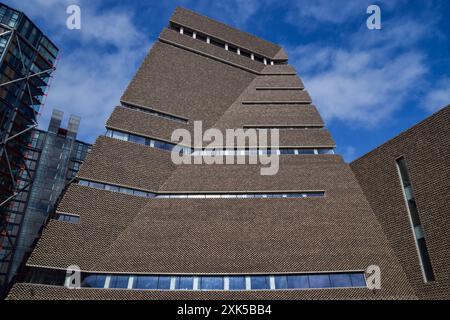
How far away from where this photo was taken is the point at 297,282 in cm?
1967

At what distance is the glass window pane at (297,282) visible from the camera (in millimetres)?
19531

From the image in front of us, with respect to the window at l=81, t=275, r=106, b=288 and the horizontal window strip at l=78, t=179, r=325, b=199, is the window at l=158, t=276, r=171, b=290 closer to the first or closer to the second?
the window at l=81, t=275, r=106, b=288

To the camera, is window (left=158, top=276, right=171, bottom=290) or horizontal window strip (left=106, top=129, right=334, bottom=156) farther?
horizontal window strip (left=106, top=129, right=334, bottom=156)

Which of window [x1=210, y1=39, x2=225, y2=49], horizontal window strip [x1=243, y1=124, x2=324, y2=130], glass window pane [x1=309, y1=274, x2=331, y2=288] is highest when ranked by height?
window [x1=210, y1=39, x2=225, y2=49]

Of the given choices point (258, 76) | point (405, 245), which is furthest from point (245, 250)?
point (258, 76)

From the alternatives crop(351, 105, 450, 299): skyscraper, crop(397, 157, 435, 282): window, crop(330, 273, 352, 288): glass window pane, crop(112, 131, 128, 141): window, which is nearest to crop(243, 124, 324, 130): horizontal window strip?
crop(351, 105, 450, 299): skyscraper

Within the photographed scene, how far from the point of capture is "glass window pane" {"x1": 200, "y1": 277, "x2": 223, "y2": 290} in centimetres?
1934

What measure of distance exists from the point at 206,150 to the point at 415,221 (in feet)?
57.8

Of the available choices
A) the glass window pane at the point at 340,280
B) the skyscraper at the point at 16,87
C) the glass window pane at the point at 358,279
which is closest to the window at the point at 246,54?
the skyscraper at the point at 16,87

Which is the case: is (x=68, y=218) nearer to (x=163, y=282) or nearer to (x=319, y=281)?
(x=163, y=282)

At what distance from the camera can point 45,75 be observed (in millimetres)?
39469

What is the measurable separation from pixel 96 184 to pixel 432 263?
24089mm

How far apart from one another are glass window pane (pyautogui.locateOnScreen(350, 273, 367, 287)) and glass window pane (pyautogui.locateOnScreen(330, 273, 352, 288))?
0.84 feet

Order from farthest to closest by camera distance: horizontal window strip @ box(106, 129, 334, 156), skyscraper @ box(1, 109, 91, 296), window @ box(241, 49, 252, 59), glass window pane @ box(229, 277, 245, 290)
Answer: skyscraper @ box(1, 109, 91, 296) → window @ box(241, 49, 252, 59) → horizontal window strip @ box(106, 129, 334, 156) → glass window pane @ box(229, 277, 245, 290)
